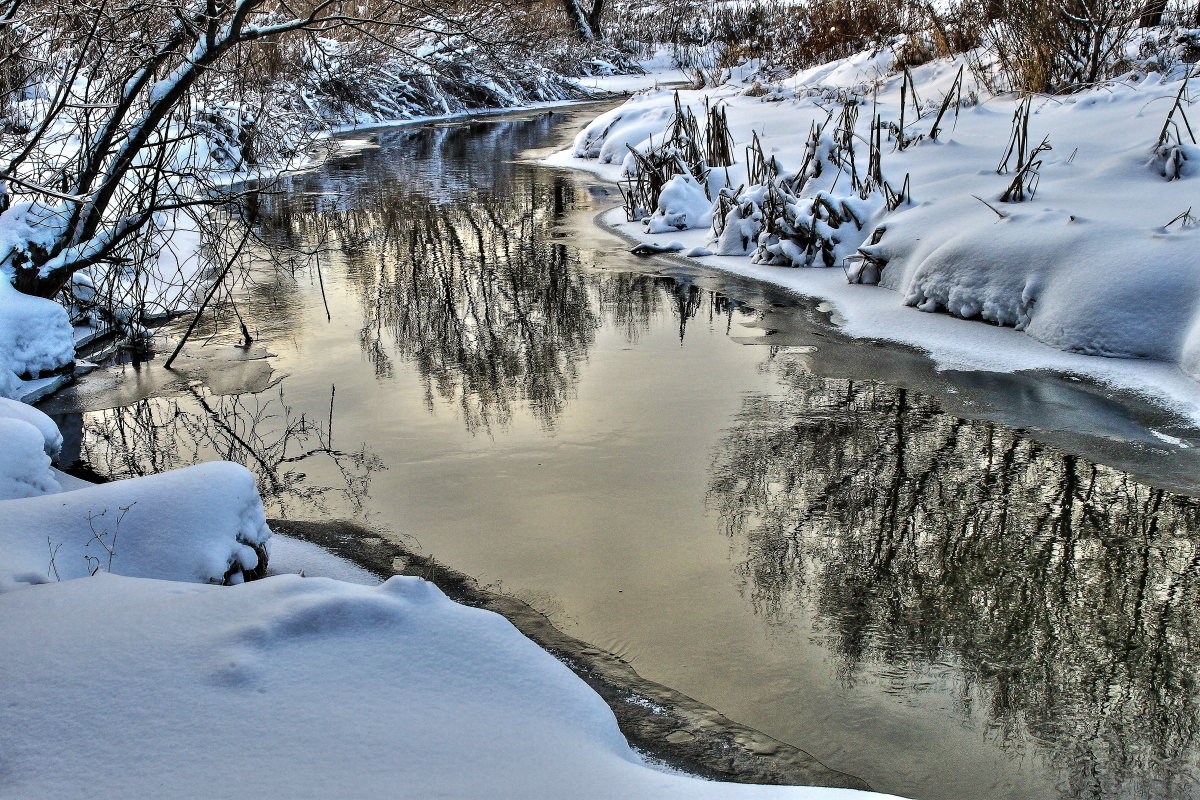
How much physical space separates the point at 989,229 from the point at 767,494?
359 centimetres

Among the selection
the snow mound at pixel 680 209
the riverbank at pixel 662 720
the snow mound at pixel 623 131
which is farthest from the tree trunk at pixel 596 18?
the riverbank at pixel 662 720

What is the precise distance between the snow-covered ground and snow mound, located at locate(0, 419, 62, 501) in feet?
2.45

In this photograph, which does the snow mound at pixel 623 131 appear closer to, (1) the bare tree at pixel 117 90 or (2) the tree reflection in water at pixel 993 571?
(1) the bare tree at pixel 117 90

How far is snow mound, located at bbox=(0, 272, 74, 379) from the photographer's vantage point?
5.74m

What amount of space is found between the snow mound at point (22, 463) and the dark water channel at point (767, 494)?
77 cm

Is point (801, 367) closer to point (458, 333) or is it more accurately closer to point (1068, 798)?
point (458, 333)

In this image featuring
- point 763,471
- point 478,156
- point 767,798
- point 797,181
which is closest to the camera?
point 767,798

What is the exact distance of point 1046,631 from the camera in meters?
3.16

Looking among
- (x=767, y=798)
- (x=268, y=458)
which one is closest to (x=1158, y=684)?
(x=767, y=798)

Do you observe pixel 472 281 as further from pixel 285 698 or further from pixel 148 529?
pixel 285 698

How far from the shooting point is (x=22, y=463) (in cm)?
378

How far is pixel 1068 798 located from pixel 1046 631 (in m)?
0.80

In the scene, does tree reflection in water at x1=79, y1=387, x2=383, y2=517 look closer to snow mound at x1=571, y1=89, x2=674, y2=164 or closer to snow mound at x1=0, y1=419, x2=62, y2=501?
snow mound at x1=0, y1=419, x2=62, y2=501

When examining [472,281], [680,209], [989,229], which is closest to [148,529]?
[472,281]
